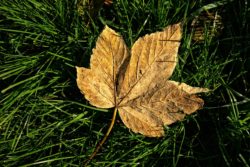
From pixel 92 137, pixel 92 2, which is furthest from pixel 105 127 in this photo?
pixel 92 2

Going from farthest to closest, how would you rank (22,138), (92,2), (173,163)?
(92,2) < (22,138) < (173,163)

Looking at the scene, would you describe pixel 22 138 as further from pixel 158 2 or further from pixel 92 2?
pixel 158 2

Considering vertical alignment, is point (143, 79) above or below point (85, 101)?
above

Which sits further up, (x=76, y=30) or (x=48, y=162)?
(x=76, y=30)

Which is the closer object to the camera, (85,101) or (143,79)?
(143,79)
